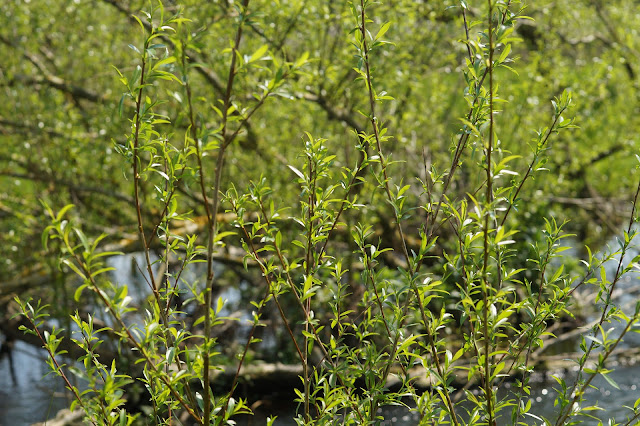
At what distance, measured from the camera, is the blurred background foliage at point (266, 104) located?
5.59 m

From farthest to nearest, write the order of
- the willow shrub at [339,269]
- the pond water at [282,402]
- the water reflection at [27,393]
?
the water reflection at [27,393] → the pond water at [282,402] → the willow shrub at [339,269]

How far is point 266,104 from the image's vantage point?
19.5ft

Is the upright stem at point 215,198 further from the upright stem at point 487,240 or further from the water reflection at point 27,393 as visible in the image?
the water reflection at point 27,393

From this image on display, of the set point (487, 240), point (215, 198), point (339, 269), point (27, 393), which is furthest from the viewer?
point (27, 393)

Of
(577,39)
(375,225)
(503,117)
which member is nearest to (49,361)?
→ (375,225)

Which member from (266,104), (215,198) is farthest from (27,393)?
(215,198)

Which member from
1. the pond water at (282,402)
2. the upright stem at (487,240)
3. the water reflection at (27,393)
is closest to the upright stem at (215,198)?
the upright stem at (487,240)

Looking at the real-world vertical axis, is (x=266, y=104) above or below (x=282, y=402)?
above

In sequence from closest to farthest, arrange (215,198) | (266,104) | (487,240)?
(215,198) → (487,240) → (266,104)

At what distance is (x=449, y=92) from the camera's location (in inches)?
291

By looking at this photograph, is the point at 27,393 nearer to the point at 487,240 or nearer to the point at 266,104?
the point at 266,104

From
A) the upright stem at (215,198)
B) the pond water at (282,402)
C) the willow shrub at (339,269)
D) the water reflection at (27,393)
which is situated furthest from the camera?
the water reflection at (27,393)

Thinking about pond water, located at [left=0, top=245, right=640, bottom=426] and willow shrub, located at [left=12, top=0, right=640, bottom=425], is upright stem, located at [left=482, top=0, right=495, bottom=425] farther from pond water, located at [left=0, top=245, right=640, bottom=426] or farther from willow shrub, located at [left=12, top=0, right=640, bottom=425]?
pond water, located at [left=0, top=245, right=640, bottom=426]

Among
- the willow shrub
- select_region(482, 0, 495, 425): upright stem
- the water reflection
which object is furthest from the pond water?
select_region(482, 0, 495, 425): upright stem
